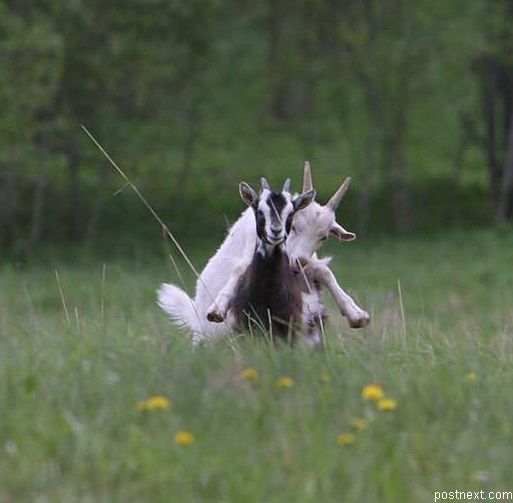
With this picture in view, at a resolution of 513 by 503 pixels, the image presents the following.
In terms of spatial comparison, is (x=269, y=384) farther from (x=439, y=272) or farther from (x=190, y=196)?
(x=190, y=196)

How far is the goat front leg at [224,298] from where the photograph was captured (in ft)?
26.2

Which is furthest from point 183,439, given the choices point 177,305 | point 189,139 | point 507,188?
point 507,188

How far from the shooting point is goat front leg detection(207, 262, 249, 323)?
798 cm

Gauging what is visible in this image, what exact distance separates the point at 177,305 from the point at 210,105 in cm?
2749

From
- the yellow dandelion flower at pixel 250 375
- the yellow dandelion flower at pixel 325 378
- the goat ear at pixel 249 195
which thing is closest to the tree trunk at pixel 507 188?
the goat ear at pixel 249 195

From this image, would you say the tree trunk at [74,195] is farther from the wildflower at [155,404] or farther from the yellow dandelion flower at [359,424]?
the yellow dandelion flower at [359,424]

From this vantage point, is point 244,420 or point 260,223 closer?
point 244,420

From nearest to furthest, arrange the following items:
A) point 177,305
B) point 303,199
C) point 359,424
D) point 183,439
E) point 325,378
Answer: point 183,439 < point 359,424 < point 325,378 < point 303,199 < point 177,305

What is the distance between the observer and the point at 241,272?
27.5 feet

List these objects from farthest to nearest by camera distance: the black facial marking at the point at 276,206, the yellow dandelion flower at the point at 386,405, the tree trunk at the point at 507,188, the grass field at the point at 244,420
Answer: the tree trunk at the point at 507,188, the black facial marking at the point at 276,206, the yellow dandelion flower at the point at 386,405, the grass field at the point at 244,420

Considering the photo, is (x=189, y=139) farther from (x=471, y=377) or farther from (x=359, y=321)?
(x=471, y=377)

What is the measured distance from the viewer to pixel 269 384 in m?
6.35

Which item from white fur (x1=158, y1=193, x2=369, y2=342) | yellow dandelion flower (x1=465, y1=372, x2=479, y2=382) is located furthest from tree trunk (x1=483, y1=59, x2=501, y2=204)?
yellow dandelion flower (x1=465, y1=372, x2=479, y2=382)

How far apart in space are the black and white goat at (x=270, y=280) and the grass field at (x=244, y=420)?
445 mm
